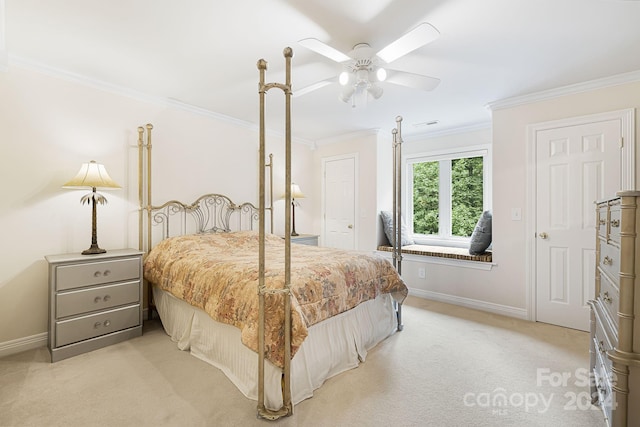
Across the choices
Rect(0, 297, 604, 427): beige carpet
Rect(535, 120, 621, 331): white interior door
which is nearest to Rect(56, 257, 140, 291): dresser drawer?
Rect(0, 297, 604, 427): beige carpet

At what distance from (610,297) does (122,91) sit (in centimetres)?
412

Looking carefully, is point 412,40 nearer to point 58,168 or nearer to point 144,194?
point 144,194

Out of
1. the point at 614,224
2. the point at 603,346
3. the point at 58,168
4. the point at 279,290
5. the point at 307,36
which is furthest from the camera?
the point at 58,168

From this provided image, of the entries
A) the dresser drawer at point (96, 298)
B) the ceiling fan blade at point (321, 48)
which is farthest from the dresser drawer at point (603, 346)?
the dresser drawer at point (96, 298)

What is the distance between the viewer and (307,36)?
213cm

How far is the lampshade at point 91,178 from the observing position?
2.48 meters

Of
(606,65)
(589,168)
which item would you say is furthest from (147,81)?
(589,168)

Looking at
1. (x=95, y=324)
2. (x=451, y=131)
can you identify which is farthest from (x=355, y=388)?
(x=451, y=131)

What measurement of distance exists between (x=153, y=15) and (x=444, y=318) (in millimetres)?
3727

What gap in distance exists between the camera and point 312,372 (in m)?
1.98

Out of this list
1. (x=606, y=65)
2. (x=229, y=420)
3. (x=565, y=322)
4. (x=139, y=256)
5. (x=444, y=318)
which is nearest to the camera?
(x=229, y=420)

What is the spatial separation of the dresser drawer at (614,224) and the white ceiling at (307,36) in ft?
4.28

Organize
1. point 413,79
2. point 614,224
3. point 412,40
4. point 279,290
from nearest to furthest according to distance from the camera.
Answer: point 614,224
point 279,290
point 412,40
point 413,79

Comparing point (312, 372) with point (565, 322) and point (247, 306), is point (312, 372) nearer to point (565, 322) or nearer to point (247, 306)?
point (247, 306)
